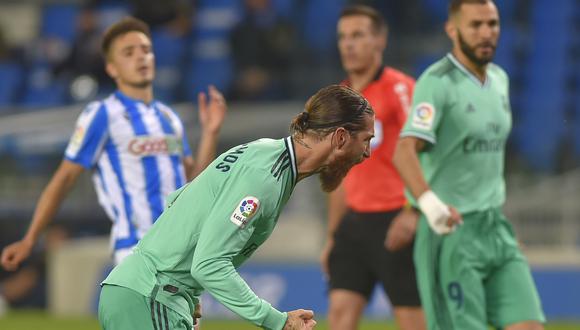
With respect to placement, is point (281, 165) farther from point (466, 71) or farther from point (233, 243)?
point (466, 71)

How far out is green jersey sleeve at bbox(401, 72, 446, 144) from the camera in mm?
6336

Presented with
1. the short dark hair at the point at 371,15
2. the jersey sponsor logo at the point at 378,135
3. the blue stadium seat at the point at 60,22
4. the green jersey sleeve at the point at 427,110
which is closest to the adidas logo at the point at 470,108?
the green jersey sleeve at the point at 427,110

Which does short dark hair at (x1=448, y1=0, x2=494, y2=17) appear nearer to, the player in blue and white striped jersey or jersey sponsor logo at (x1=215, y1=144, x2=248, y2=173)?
the player in blue and white striped jersey

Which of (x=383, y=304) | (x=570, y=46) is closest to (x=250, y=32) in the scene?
(x=570, y=46)

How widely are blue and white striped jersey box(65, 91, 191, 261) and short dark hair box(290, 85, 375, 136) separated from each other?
2.41m

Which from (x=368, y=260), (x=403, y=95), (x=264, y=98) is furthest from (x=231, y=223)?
(x=264, y=98)

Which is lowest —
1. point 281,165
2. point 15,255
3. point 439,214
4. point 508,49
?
point 508,49

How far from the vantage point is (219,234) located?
4.36m

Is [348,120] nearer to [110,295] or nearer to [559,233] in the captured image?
[110,295]

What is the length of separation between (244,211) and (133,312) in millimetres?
641

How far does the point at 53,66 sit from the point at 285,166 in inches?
523

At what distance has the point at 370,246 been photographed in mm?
7641

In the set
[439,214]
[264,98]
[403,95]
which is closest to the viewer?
[439,214]

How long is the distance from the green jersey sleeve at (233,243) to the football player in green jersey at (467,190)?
1935 mm
